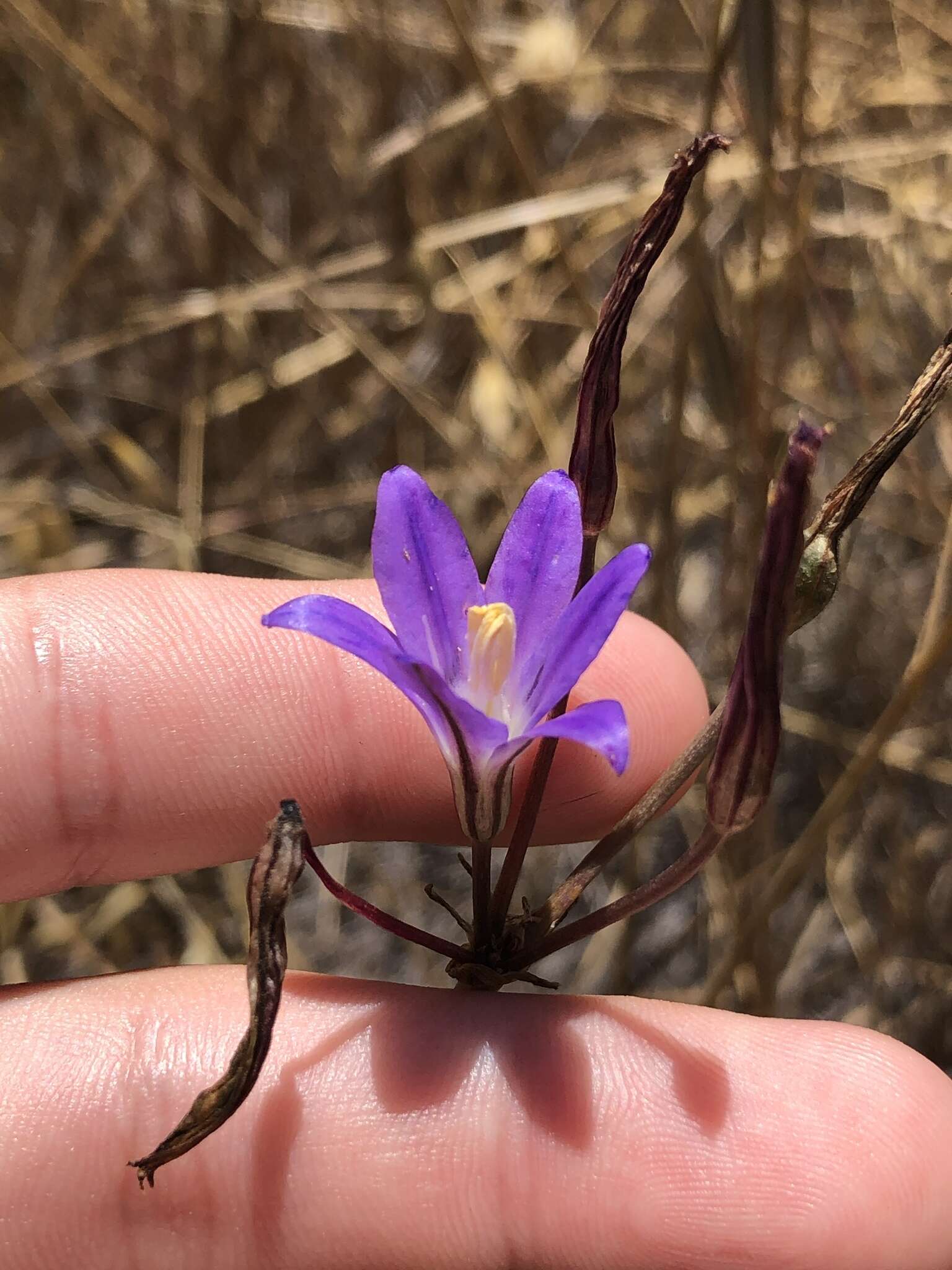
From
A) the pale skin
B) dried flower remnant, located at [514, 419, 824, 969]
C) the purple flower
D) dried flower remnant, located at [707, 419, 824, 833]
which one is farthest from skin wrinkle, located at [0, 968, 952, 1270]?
dried flower remnant, located at [707, 419, 824, 833]

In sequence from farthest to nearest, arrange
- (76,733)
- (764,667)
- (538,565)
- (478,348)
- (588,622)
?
(478,348), (76,733), (538,565), (588,622), (764,667)

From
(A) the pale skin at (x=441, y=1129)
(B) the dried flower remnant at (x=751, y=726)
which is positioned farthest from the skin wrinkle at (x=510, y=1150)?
(B) the dried flower remnant at (x=751, y=726)

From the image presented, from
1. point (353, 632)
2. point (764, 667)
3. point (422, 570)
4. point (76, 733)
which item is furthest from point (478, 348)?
point (764, 667)

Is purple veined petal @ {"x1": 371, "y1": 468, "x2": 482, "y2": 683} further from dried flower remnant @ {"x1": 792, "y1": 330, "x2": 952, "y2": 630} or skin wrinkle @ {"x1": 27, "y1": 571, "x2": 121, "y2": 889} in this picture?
skin wrinkle @ {"x1": 27, "y1": 571, "x2": 121, "y2": 889}

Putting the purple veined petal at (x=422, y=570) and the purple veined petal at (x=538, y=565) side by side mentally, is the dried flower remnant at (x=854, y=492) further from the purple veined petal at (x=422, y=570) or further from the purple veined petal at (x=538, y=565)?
the purple veined petal at (x=422, y=570)

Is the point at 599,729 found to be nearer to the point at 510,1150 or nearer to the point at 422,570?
the point at 422,570

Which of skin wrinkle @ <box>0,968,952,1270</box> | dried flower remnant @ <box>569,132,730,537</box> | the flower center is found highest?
dried flower remnant @ <box>569,132,730,537</box>
